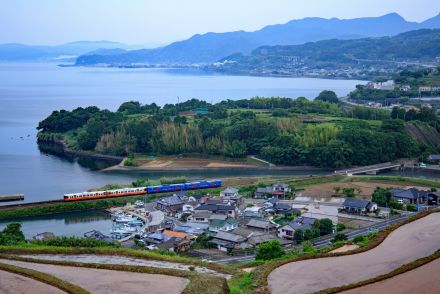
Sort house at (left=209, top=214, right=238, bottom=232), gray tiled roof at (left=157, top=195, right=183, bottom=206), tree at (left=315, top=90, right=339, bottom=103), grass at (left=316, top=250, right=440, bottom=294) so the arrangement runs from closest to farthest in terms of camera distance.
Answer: grass at (left=316, top=250, right=440, bottom=294) < house at (left=209, top=214, right=238, bottom=232) < gray tiled roof at (left=157, top=195, right=183, bottom=206) < tree at (left=315, top=90, right=339, bottom=103)

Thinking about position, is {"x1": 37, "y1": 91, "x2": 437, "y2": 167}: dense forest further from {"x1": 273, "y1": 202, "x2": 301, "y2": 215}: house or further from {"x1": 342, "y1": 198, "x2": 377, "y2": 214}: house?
{"x1": 273, "y1": 202, "x2": 301, "y2": 215}: house

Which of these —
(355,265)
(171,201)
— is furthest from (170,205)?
(355,265)

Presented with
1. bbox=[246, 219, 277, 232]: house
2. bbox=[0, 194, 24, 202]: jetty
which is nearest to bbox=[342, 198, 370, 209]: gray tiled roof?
bbox=[246, 219, 277, 232]: house

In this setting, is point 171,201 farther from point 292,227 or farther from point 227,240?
point 292,227

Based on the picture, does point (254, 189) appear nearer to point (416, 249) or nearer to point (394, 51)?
point (416, 249)

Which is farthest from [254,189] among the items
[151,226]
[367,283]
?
[367,283]

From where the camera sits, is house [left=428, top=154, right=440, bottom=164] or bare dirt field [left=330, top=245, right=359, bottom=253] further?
house [left=428, top=154, right=440, bottom=164]
